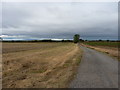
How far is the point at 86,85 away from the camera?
582 cm

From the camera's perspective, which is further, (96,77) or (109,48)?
(109,48)

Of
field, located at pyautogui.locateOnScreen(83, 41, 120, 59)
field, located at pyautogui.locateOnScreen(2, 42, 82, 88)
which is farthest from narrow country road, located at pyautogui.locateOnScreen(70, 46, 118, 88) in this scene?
field, located at pyautogui.locateOnScreen(83, 41, 120, 59)

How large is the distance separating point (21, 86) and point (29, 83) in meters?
0.44

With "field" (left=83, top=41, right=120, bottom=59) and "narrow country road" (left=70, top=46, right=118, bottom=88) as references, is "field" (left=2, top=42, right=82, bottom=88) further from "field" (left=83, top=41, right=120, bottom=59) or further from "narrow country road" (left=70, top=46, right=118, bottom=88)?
"field" (left=83, top=41, right=120, bottom=59)

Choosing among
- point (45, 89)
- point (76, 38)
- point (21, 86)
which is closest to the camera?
point (45, 89)

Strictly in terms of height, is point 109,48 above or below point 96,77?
below

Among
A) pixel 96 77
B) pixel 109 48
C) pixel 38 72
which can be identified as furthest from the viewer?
pixel 109 48

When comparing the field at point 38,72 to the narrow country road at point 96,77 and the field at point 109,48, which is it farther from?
the field at point 109,48

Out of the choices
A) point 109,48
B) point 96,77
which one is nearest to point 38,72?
point 96,77

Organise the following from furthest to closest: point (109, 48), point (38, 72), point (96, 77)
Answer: point (109, 48), point (38, 72), point (96, 77)

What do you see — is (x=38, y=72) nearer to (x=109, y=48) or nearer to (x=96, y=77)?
(x=96, y=77)

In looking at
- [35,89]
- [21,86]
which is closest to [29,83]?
[21,86]

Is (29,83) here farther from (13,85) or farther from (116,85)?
(116,85)

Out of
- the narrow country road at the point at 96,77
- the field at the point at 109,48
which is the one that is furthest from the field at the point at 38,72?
the field at the point at 109,48
